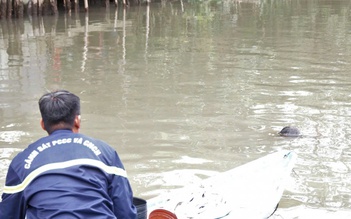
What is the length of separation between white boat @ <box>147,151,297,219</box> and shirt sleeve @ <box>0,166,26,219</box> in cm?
170

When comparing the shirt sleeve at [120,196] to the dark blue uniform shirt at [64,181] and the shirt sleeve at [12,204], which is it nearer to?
the dark blue uniform shirt at [64,181]

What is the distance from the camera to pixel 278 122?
26.5 feet

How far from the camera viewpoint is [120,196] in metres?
3.01

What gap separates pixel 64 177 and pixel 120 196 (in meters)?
0.33

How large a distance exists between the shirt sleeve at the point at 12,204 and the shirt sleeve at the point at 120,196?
1.50ft

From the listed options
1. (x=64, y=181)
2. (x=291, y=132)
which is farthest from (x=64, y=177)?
(x=291, y=132)

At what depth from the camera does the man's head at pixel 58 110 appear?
3018 mm

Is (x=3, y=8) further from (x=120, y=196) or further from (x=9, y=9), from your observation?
(x=120, y=196)

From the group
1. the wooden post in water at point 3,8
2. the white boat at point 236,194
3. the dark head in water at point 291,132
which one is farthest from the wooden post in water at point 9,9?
the white boat at point 236,194

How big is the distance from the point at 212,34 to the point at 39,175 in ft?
46.2

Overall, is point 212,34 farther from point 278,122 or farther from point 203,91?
point 278,122

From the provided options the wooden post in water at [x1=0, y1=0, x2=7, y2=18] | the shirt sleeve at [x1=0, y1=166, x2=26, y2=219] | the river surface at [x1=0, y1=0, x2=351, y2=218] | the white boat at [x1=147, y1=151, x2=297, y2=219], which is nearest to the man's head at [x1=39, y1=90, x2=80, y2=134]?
the shirt sleeve at [x1=0, y1=166, x2=26, y2=219]

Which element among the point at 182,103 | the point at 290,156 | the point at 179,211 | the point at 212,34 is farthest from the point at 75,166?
the point at 212,34

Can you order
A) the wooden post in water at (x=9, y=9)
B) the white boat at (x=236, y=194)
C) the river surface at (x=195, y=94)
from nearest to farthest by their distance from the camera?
the white boat at (x=236, y=194) → the river surface at (x=195, y=94) → the wooden post in water at (x=9, y=9)
